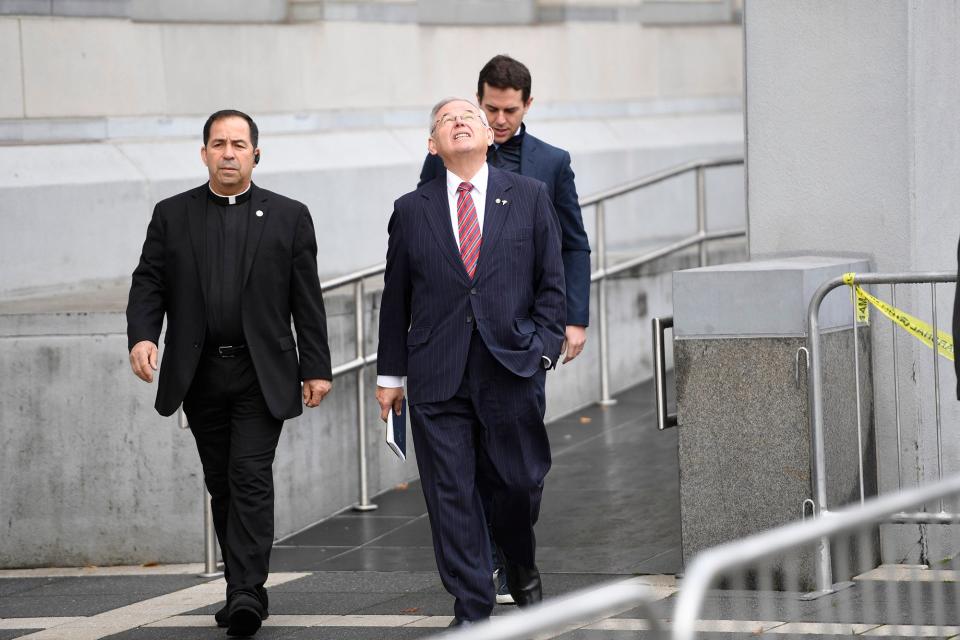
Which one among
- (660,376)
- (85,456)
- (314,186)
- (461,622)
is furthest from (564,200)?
(314,186)

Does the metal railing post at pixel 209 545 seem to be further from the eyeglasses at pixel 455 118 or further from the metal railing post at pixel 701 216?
the metal railing post at pixel 701 216

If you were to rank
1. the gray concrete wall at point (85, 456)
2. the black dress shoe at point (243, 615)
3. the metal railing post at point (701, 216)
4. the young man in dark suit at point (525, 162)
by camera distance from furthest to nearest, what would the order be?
the metal railing post at point (701, 216), the gray concrete wall at point (85, 456), the young man in dark suit at point (525, 162), the black dress shoe at point (243, 615)

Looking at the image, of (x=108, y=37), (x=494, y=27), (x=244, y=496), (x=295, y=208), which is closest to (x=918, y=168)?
(x=295, y=208)

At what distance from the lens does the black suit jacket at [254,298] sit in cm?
661

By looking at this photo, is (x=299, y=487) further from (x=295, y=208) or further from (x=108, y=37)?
(x=108, y=37)

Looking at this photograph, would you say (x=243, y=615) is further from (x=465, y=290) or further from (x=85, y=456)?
(x=85, y=456)

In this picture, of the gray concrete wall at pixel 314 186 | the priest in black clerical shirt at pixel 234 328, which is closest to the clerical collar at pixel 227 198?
the priest in black clerical shirt at pixel 234 328

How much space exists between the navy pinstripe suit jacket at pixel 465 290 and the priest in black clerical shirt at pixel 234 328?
547 mm

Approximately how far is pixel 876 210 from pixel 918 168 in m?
0.24

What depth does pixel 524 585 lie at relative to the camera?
6.41 m

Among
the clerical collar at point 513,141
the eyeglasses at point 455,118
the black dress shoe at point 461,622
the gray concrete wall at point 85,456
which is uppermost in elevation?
the eyeglasses at point 455,118

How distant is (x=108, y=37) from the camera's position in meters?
10.7

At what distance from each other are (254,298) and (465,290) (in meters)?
0.97

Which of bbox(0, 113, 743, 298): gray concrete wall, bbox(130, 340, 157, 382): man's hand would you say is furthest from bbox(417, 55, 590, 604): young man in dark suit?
bbox(0, 113, 743, 298): gray concrete wall
